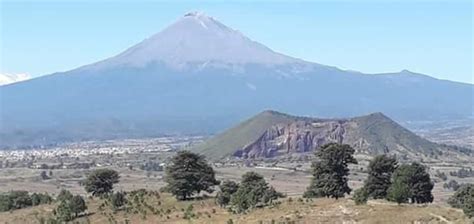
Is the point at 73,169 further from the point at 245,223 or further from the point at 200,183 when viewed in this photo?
the point at 245,223

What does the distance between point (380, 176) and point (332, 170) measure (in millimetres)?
2839

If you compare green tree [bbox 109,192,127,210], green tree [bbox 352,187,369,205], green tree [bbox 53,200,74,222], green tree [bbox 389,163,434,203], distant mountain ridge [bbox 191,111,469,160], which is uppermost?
distant mountain ridge [bbox 191,111,469,160]

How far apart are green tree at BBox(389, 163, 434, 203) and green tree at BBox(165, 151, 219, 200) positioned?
11.5 m

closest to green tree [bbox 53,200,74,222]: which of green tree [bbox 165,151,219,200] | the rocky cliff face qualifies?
green tree [bbox 165,151,219,200]

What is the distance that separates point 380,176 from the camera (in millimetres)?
52250

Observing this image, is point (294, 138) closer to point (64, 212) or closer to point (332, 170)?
point (332, 170)

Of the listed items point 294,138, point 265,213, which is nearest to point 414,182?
point 265,213

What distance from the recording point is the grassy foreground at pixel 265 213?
43500 millimetres

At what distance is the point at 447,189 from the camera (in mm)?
101938

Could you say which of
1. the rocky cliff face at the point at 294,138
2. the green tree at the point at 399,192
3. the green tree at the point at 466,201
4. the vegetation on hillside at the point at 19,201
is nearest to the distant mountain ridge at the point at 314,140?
the rocky cliff face at the point at 294,138

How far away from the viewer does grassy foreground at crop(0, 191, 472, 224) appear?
1713 inches

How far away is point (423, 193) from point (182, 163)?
14334mm

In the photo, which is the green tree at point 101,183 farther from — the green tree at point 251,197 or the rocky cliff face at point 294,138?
the rocky cliff face at point 294,138

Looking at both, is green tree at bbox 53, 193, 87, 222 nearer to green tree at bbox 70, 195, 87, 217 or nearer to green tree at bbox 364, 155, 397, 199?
green tree at bbox 70, 195, 87, 217
